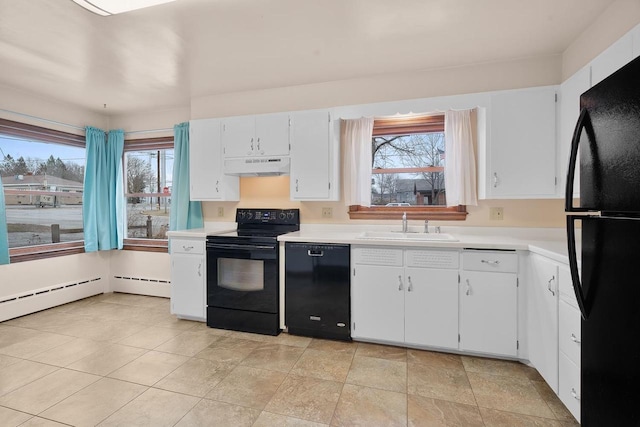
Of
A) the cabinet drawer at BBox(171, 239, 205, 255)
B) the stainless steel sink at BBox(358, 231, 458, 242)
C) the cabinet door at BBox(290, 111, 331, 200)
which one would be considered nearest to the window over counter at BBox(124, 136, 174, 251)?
the cabinet drawer at BBox(171, 239, 205, 255)

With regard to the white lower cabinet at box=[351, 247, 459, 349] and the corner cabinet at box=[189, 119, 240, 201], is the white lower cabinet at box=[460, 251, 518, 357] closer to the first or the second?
the white lower cabinet at box=[351, 247, 459, 349]

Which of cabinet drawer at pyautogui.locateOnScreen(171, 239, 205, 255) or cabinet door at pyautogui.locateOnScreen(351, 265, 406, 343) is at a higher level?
cabinet drawer at pyautogui.locateOnScreen(171, 239, 205, 255)

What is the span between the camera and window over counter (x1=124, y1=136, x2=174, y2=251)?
4.38 metres

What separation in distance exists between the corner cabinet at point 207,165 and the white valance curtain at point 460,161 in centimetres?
234

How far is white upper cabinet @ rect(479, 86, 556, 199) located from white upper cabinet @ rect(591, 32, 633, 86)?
1.93 ft

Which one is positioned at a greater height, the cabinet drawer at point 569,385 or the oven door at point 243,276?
the oven door at point 243,276

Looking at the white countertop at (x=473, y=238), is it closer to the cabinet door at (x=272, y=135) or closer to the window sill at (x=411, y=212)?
the window sill at (x=411, y=212)

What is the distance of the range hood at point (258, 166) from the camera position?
327cm

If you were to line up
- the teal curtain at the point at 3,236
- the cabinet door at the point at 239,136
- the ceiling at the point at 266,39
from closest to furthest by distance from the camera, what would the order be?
the ceiling at the point at 266,39 → the teal curtain at the point at 3,236 → the cabinet door at the point at 239,136

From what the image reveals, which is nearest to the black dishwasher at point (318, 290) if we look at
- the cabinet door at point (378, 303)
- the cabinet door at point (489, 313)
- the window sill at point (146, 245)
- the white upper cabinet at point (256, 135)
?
the cabinet door at point (378, 303)

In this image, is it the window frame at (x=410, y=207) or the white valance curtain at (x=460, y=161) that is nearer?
the white valance curtain at (x=460, y=161)

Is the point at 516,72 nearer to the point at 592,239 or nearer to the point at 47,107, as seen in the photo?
the point at 592,239

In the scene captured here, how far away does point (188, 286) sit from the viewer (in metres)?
3.31

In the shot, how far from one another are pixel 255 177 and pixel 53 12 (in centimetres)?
211
